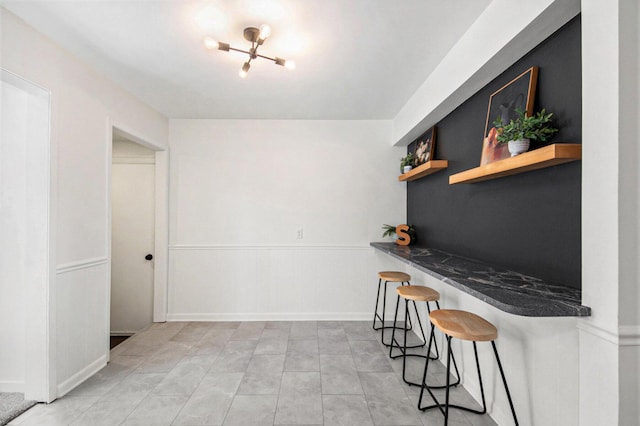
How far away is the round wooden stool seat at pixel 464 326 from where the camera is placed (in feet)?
5.08

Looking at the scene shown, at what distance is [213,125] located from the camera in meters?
3.69

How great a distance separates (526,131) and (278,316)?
10.6 ft

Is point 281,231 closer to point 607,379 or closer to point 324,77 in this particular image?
point 324,77

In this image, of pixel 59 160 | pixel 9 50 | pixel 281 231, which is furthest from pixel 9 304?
pixel 281 231

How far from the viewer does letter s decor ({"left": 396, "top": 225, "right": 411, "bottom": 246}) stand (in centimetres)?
330

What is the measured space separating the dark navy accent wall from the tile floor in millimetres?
1129

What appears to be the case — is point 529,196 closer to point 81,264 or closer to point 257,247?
point 257,247

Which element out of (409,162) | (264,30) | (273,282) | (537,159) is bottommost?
(273,282)

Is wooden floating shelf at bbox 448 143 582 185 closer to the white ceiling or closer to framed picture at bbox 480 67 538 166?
framed picture at bbox 480 67 538 166

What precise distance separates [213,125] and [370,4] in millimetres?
2646

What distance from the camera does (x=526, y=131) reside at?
4.76 ft

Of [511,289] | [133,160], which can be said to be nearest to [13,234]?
[133,160]

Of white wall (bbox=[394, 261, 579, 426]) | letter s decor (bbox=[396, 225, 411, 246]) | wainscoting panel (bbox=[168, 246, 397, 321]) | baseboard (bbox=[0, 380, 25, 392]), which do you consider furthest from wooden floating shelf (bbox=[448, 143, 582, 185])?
baseboard (bbox=[0, 380, 25, 392])

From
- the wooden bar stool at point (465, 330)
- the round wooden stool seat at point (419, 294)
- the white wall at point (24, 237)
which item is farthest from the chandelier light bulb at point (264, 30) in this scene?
the round wooden stool seat at point (419, 294)
